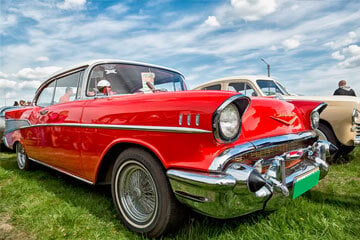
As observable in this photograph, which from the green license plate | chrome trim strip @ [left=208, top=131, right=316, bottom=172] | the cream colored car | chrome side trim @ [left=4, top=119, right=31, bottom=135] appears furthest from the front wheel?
the cream colored car

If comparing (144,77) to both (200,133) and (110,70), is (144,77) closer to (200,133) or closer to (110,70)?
(110,70)

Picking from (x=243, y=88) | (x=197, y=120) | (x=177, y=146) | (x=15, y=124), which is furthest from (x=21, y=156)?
(x=243, y=88)

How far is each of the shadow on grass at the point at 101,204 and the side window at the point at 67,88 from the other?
1108mm

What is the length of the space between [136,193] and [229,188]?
89 centimetres

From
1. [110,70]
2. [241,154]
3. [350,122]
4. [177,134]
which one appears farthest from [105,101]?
[350,122]

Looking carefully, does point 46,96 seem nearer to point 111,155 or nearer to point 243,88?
point 111,155

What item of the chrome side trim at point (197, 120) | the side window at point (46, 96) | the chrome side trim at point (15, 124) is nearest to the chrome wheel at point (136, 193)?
the chrome side trim at point (197, 120)

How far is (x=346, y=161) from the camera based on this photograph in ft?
13.9

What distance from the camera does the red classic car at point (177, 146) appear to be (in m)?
1.54

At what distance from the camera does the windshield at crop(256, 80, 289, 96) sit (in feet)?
16.6

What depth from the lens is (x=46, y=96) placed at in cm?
369

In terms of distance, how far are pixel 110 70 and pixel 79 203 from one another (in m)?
1.45

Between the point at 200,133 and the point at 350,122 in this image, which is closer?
the point at 200,133

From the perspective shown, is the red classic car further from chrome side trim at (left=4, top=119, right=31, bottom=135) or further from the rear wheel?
the rear wheel
